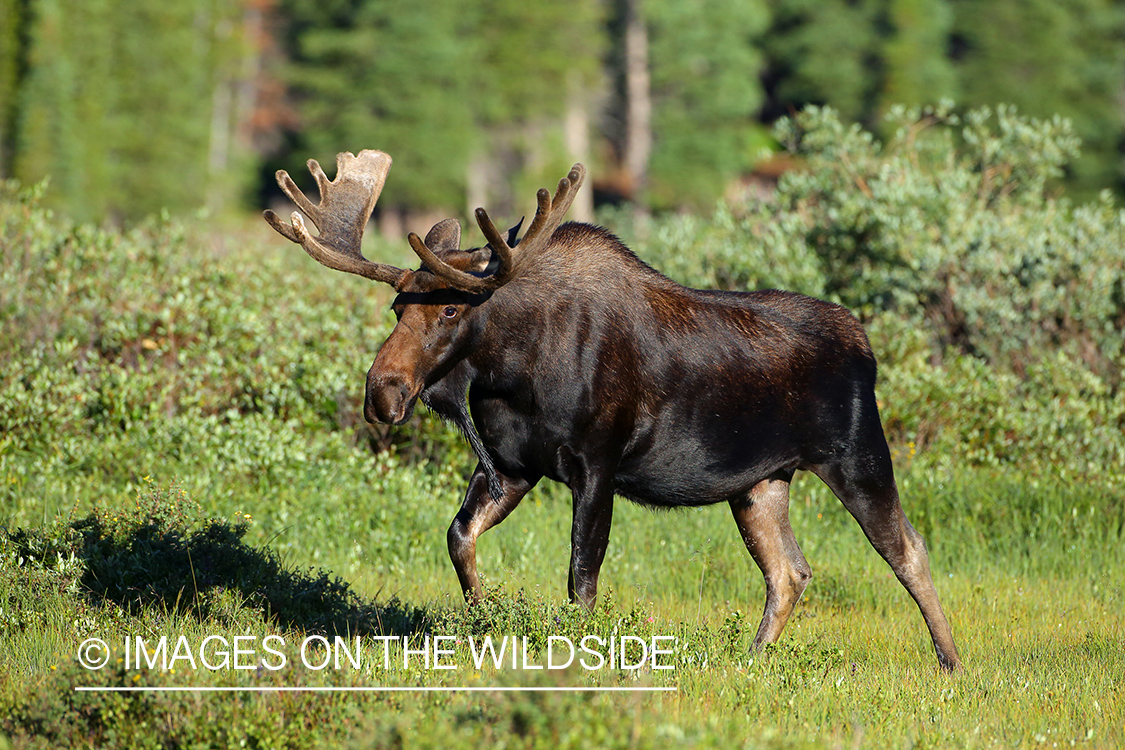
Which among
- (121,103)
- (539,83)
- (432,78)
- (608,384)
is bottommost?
(608,384)

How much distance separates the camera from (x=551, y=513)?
30.4 ft

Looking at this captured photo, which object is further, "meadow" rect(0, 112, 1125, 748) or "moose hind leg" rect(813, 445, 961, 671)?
"moose hind leg" rect(813, 445, 961, 671)

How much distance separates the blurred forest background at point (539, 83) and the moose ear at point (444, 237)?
36.5 m

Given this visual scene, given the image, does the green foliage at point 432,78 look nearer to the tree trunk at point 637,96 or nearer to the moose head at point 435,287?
the tree trunk at point 637,96

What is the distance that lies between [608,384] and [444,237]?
112 centimetres

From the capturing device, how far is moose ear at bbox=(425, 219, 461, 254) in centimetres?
639

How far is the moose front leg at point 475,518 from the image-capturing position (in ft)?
20.9

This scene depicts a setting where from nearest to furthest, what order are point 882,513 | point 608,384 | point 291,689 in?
point 291,689, point 608,384, point 882,513

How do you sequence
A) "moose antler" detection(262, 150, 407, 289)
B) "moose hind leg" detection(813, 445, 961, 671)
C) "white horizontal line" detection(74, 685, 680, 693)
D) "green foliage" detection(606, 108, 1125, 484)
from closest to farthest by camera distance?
"white horizontal line" detection(74, 685, 680, 693), "moose antler" detection(262, 150, 407, 289), "moose hind leg" detection(813, 445, 961, 671), "green foliage" detection(606, 108, 1125, 484)

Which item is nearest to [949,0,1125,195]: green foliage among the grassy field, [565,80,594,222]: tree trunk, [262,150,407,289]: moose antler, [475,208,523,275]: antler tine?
[565,80,594,222]: tree trunk

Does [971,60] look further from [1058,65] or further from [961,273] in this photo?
[961,273]

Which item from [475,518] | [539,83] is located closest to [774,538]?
[475,518]

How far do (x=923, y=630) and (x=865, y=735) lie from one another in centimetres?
241

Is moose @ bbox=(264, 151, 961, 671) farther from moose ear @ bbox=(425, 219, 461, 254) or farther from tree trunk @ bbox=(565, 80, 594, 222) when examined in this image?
tree trunk @ bbox=(565, 80, 594, 222)
